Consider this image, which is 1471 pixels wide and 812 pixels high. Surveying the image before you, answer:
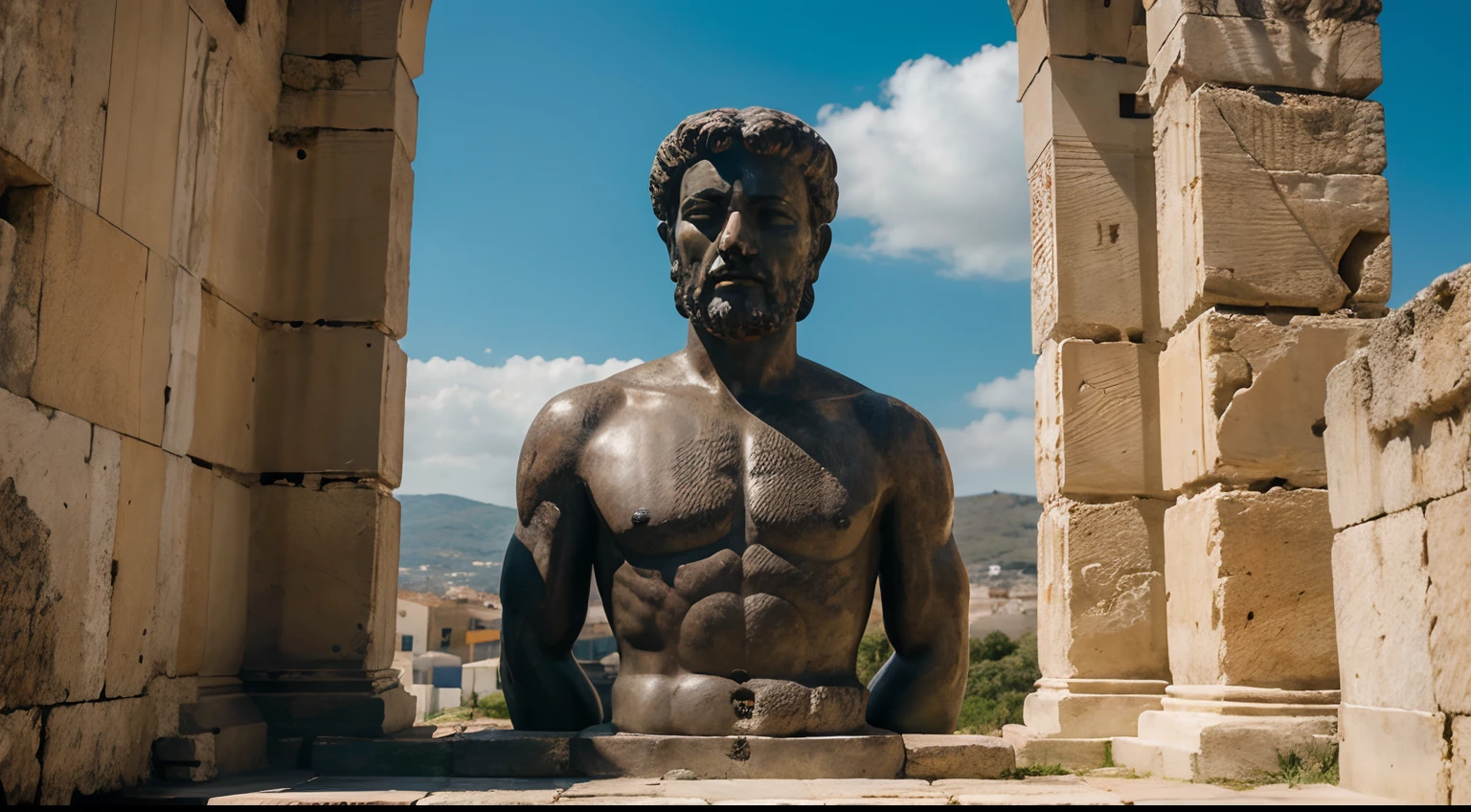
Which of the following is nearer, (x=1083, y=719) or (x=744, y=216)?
(x=744, y=216)

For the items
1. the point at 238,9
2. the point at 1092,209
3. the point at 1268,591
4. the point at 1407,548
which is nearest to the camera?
the point at 1407,548

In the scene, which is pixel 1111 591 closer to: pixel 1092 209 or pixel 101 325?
pixel 1092 209

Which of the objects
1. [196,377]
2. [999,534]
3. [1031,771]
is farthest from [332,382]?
[999,534]

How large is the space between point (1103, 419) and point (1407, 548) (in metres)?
3.36

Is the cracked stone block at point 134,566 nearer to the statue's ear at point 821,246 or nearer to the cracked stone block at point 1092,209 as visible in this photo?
the statue's ear at point 821,246

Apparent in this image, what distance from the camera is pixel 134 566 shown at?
4730mm

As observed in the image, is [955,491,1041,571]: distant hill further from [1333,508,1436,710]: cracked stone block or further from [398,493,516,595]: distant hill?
[1333,508,1436,710]: cracked stone block

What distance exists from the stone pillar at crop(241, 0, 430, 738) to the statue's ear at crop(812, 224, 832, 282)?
7.72 ft

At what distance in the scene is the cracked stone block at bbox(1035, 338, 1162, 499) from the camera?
7.18 metres

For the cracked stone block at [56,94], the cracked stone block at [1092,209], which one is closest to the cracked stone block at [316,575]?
the cracked stone block at [56,94]

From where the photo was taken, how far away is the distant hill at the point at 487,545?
349 feet

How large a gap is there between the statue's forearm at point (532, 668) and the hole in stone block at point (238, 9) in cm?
292

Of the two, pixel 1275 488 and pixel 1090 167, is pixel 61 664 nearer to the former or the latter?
pixel 1275 488

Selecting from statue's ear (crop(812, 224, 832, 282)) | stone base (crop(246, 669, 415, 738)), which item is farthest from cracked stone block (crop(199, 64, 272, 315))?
statue's ear (crop(812, 224, 832, 282))
